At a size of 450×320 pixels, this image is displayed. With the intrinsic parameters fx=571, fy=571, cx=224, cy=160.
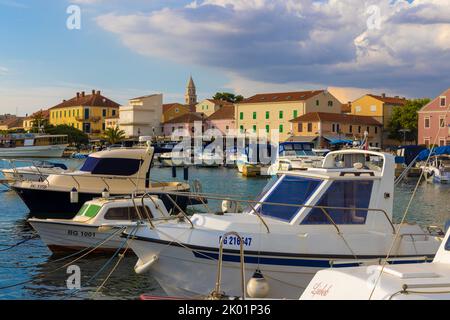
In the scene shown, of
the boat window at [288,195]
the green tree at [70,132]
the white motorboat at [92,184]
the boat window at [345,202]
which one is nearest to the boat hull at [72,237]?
the white motorboat at [92,184]

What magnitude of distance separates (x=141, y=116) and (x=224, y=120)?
2009cm

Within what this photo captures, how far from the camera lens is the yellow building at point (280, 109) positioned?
93.1 meters

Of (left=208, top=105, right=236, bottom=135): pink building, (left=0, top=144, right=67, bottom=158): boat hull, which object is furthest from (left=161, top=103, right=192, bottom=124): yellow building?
(left=0, top=144, right=67, bottom=158): boat hull

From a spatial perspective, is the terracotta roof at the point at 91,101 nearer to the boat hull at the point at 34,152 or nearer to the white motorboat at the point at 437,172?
the boat hull at the point at 34,152

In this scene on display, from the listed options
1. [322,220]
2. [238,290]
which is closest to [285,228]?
[322,220]

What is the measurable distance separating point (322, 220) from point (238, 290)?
7.30 feet

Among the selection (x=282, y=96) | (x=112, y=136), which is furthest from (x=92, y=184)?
(x=112, y=136)

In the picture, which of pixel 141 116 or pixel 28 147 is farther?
pixel 141 116

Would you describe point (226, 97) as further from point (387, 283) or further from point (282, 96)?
point (387, 283)

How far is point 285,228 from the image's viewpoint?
1143 centimetres

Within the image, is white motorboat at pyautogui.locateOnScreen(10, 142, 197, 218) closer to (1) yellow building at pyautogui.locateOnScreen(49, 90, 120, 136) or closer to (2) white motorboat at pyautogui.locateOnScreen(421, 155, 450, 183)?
(2) white motorboat at pyautogui.locateOnScreen(421, 155, 450, 183)

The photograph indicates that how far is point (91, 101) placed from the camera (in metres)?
134

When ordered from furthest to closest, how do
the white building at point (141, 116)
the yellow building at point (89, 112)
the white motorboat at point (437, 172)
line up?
the yellow building at point (89, 112) → the white building at point (141, 116) → the white motorboat at point (437, 172)

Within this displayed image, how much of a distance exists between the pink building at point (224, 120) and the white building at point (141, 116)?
12896 millimetres
